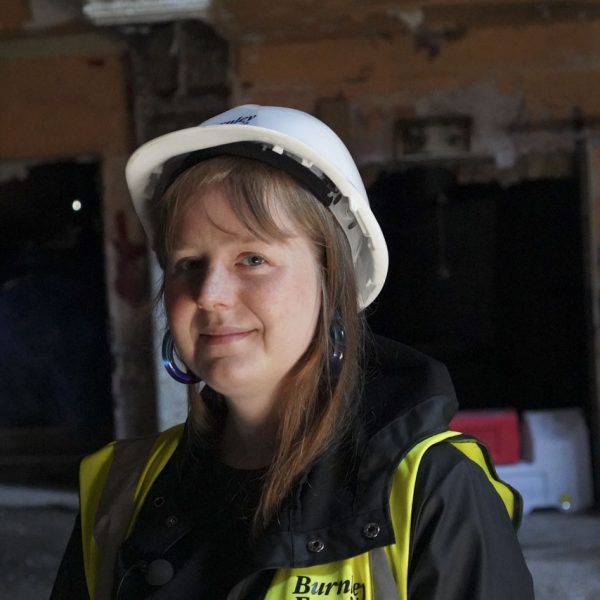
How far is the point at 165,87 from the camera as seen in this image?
437cm

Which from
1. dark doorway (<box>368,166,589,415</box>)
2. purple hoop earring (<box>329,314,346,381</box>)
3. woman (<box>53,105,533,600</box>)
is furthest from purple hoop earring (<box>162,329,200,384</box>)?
dark doorway (<box>368,166,589,415</box>)

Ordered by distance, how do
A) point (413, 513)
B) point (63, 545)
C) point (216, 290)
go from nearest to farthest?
point (413, 513), point (216, 290), point (63, 545)

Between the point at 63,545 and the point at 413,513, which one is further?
the point at 63,545

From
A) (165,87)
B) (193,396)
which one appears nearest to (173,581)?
(193,396)

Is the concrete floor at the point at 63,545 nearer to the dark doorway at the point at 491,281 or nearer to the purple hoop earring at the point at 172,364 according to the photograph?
the dark doorway at the point at 491,281

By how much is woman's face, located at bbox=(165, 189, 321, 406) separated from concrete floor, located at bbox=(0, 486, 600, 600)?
272 cm

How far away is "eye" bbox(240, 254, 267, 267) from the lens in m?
1.11

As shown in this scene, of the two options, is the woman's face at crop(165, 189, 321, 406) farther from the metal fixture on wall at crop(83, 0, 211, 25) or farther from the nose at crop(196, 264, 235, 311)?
the metal fixture on wall at crop(83, 0, 211, 25)

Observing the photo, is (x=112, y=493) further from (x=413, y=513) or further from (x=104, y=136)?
(x=104, y=136)

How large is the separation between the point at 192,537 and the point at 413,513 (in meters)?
0.35

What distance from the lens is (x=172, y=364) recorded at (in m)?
1.33

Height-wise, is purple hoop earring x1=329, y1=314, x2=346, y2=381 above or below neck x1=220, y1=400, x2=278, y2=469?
above

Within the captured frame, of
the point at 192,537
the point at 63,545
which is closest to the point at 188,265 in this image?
the point at 192,537

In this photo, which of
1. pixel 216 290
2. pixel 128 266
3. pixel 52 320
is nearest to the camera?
pixel 216 290
